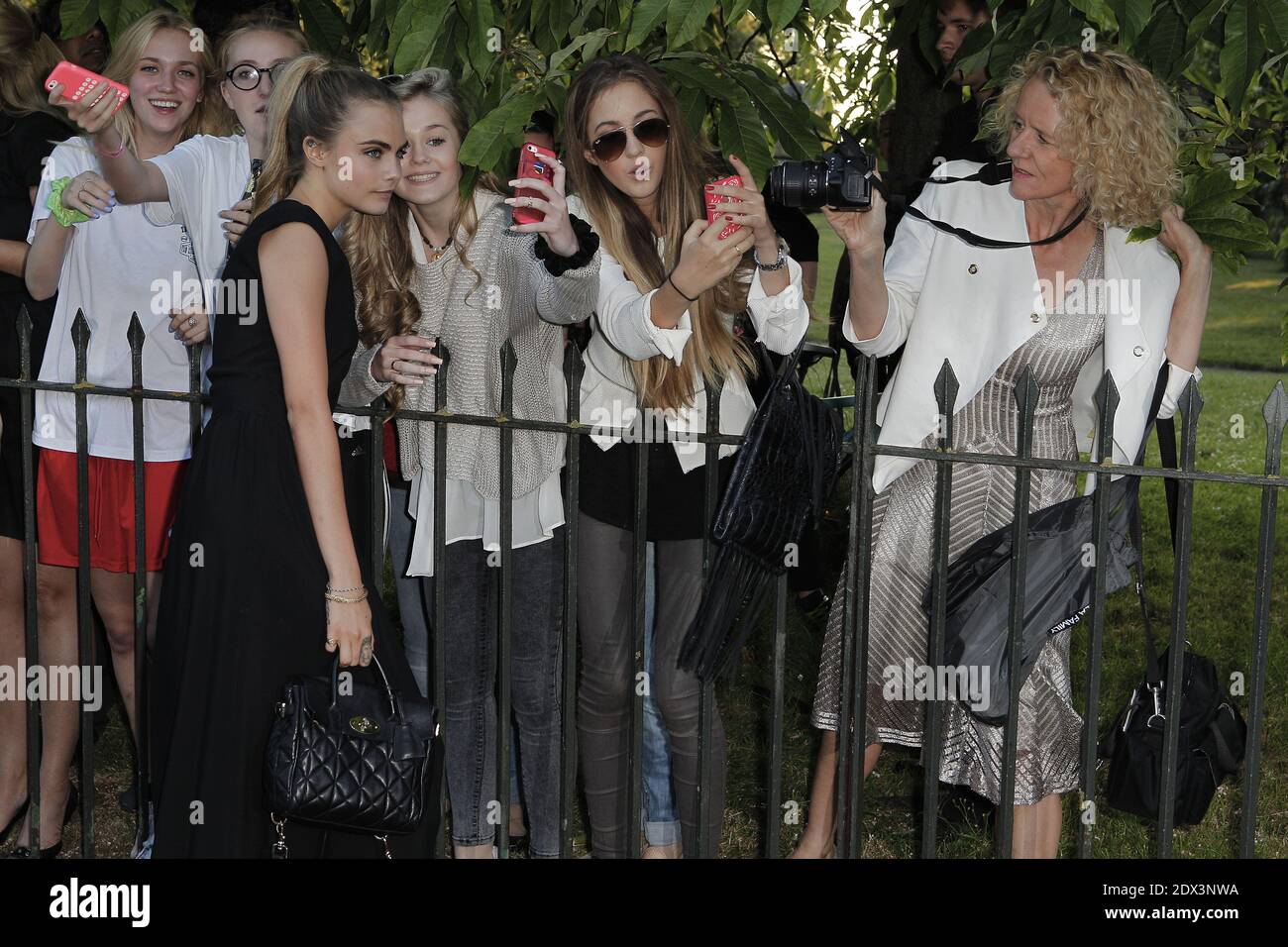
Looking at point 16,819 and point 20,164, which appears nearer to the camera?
point 20,164

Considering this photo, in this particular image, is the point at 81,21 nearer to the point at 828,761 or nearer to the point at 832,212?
the point at 832,212

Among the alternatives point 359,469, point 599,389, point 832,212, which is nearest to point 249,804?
point 359,469

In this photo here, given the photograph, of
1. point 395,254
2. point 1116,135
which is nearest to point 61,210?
point 395,254

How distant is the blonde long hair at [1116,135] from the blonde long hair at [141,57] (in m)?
2.27

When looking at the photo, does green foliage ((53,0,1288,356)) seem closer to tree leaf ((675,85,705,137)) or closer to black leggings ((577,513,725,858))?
tree leaf ((675,85,705,137))

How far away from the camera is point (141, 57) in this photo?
406 centimetres

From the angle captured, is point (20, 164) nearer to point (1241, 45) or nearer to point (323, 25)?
point (323, 25)

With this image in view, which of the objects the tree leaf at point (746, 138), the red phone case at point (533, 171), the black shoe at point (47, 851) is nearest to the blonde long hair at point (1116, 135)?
the tree leaf at point (746, 138)

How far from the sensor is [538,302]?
11.6ft

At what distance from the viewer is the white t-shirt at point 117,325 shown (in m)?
4.16

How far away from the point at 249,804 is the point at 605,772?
931mm

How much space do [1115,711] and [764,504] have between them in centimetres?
329

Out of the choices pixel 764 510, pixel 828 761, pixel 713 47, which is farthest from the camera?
pixel 713 47

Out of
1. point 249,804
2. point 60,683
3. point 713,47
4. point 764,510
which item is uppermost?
point 713,47
